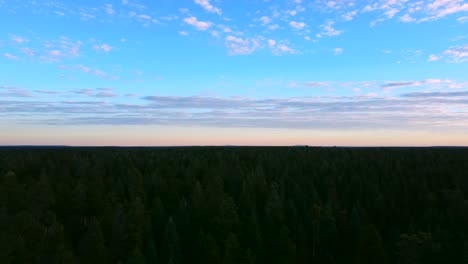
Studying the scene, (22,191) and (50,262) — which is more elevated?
(22,191)

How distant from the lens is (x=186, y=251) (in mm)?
53062

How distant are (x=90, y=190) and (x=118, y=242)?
2801 cm

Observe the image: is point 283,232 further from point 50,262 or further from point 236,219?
point 50,262

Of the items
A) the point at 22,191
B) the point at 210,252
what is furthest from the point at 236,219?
the point at 22,191

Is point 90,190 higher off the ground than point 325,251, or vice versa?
point 90,190

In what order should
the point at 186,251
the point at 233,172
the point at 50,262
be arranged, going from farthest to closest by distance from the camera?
the point at 233,172, the point at 186,251, the point at 50,262

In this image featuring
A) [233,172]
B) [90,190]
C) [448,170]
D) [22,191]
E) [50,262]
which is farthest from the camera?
[448,170]

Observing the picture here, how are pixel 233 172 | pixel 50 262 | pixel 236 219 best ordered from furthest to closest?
pixel 233 172, pixel 236 219, pixel 50 262

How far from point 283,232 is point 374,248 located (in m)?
9.69

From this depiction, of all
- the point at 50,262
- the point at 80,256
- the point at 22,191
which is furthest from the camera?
the point at 22,191

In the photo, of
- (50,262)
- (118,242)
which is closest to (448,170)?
(118,242)

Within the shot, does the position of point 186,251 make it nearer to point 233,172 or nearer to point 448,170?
point 233,172

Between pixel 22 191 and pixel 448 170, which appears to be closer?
pixel 22 191

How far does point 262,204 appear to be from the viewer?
254ft
